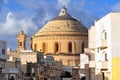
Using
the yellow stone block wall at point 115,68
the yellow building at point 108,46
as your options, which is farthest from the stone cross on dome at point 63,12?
the yellow stone block wall at point 115,68

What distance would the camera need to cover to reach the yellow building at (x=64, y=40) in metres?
95.9

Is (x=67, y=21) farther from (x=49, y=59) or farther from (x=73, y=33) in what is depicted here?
(x=49, y=59)

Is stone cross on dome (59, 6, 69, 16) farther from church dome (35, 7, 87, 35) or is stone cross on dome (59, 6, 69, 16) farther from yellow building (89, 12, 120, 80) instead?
yellow building (89, 12, 120, 80)

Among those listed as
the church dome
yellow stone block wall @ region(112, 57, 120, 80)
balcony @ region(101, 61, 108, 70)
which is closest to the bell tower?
the church dome

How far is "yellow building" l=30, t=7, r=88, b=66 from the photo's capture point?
95875mm

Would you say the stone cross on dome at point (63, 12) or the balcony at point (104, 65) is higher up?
the stone cross on dome at point (63, 12)

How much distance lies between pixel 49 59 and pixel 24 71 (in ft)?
51.0

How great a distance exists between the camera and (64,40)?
96375 millimetres

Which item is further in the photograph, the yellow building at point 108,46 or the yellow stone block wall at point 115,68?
the yellow building at point 108,46

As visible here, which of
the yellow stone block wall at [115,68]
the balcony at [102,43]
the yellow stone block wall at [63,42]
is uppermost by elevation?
the yellow stone block wall at [63,42]

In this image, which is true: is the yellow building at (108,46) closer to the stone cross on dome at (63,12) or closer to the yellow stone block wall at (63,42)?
the yellow stone block wall at (63,42)

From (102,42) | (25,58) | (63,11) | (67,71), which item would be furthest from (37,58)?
(102,42)

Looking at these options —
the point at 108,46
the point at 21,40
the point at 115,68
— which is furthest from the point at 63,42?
the point at 115,68

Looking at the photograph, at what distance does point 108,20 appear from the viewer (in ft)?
116
